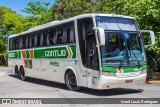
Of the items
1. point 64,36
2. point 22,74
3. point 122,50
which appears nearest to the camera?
point 122,50

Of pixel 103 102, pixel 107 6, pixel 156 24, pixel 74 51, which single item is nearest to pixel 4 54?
pixel 107 6

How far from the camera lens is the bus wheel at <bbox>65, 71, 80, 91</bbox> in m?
14.5

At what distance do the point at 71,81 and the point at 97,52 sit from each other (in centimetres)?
276

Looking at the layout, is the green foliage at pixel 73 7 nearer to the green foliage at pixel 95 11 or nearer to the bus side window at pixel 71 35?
the green foliage at pixel 95 11

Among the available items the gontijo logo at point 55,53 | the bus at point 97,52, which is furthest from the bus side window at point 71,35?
the gontijo logo at point 55,53

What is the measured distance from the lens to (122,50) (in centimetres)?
1277

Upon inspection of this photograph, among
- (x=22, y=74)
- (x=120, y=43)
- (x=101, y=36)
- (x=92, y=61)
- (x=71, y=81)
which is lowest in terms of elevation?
(x=71, y=81)

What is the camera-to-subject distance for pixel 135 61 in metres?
13.0

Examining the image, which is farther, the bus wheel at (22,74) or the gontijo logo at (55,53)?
the bus wheel at (22,74)

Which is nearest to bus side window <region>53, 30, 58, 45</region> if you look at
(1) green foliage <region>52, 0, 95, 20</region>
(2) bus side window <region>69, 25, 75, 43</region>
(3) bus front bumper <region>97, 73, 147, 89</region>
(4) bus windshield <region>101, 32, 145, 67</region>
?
(2) bus side window <region>69, 25, 75, 43</region>

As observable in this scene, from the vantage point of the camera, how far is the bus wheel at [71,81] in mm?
14480

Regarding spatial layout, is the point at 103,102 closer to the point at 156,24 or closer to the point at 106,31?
the point at 106,31

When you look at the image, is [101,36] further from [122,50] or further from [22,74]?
[22,74]

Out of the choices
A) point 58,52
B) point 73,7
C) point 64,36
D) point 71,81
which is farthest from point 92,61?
point 73,7
